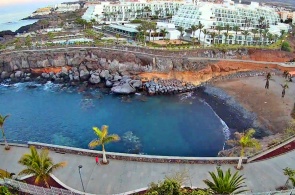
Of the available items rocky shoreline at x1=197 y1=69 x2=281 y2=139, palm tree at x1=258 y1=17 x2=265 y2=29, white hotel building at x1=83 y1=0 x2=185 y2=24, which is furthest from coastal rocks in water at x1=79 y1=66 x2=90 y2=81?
palm tree at x1=258 y1=17 x2=265 y2=29

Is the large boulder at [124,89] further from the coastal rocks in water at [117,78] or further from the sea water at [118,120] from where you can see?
the coastal rocks in water at [117,78]

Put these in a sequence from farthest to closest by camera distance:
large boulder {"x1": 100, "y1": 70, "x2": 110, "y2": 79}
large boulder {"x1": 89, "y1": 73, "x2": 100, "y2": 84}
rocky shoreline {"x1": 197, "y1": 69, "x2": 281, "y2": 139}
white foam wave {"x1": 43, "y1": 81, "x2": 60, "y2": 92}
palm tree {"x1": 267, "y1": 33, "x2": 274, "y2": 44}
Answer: palm tree {"x1": 267, "y1": 33, "x2": 274, "y2": 44} → large boulder {"x1": 100, "y1": 70, "x2": 110, "y2": 79} → large boulder {"x1": 89, "y1": 73, "x2": 100, "y2": 84} → white foam wave {"x1": 43, "y1": 81, "x2": 60, "y2": 92} → rocky shoreline {"x1": 197, "y1": 69, "x2": 281, "y2": 139}

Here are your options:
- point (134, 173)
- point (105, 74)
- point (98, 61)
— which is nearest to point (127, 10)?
point (98, 61)

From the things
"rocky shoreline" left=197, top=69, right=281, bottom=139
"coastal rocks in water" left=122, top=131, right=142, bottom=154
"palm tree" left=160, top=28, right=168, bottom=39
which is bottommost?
"coastal rocks in water" left=122, top=131, right=142, bottom=154

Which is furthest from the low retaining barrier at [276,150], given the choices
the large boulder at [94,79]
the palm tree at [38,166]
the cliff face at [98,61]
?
the large boulder at [94,79]

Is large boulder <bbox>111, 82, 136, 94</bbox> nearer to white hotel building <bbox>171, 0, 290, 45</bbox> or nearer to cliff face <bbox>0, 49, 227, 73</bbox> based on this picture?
cliff face <bbox>0, 49, 227, 73</bbox>

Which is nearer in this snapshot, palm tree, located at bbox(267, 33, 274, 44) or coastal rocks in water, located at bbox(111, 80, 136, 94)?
coastal rocks in water, located at bbox(111, 80, 136, 94)
